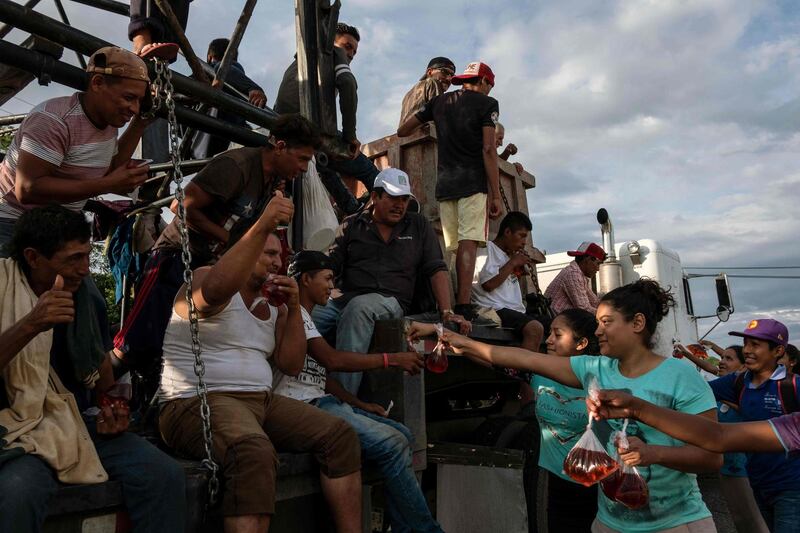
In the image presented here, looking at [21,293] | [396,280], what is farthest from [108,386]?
[396,280]

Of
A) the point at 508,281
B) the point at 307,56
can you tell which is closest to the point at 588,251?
the point at 508,281

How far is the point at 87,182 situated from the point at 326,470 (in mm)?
1675

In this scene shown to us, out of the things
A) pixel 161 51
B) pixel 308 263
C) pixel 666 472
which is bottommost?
pixel 666 472

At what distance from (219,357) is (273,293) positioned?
39 centimetres

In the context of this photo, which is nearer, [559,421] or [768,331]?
[559,421]

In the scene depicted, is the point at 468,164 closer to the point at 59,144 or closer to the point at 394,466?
the point at 394,466

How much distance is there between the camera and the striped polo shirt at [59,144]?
312 cm

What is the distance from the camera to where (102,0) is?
5.81 meters

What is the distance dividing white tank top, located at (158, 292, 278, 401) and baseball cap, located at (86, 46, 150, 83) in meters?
1.11

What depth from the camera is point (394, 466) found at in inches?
145

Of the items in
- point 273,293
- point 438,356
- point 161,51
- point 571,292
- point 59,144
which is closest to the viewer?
point 59,144

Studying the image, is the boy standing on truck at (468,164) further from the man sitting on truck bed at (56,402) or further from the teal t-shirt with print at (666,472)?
the man sitting on truck bed at (56,402)

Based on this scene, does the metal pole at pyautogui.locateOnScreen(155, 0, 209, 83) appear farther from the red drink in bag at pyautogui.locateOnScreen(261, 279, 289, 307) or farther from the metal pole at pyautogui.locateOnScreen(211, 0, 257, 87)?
the red drink in bag at pyautogui.locateOnScreen(261, 279, 289, 307)

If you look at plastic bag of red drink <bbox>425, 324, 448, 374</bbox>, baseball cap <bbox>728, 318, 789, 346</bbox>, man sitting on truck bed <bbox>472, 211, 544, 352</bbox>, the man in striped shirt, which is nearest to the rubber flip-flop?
the man in striped shirt
